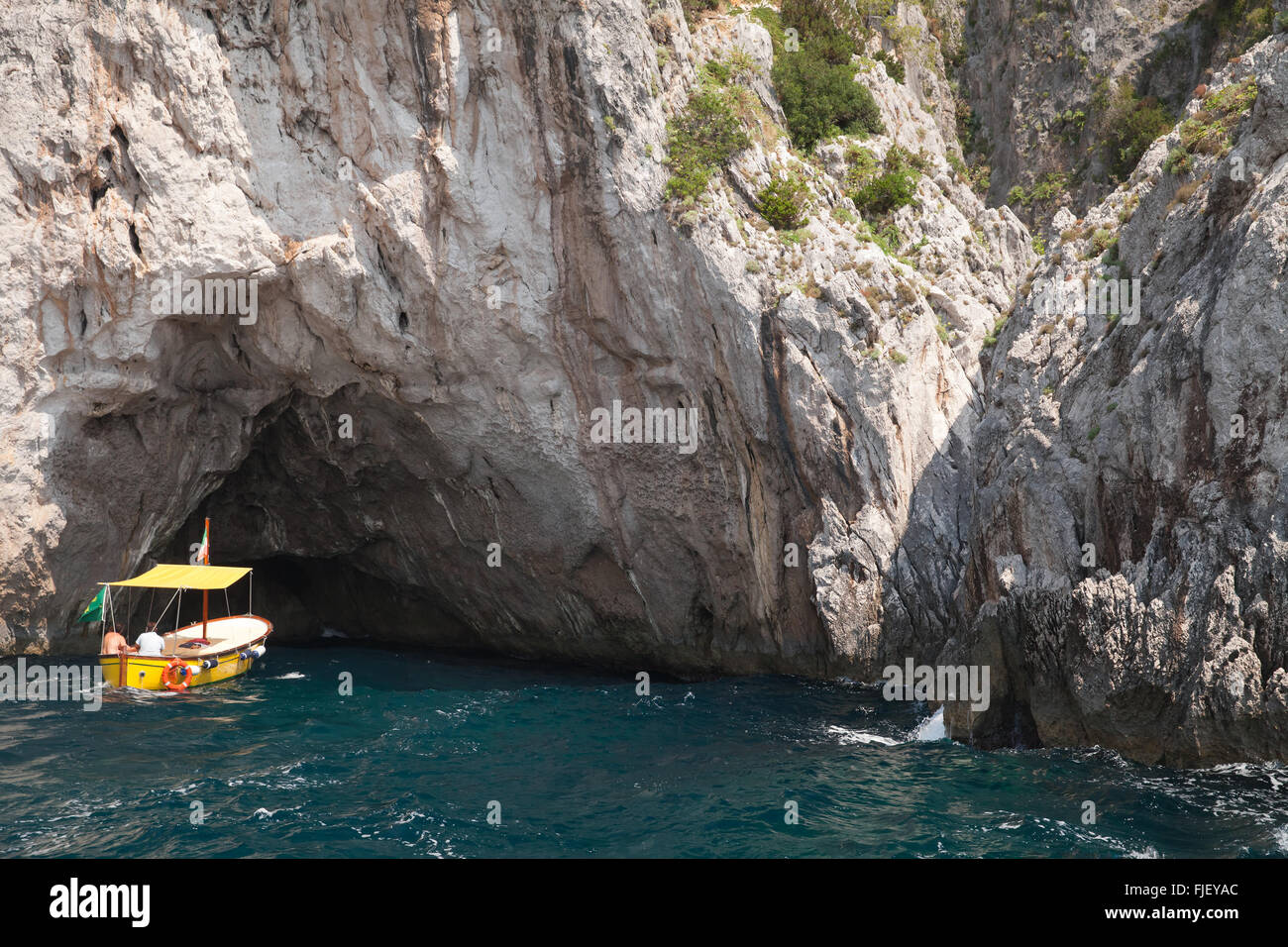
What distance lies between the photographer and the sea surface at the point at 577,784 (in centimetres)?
1443

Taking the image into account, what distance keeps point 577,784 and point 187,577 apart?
1291 cm

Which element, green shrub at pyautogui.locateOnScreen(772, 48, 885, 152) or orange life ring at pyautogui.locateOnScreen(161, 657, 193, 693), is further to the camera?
green shrub at pyautogui.locateOnScreen(772, 48, 885, 152)

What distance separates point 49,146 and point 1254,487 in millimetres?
25200

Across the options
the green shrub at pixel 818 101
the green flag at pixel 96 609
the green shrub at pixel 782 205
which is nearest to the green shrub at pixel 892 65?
the green shrub at pixel 818 101

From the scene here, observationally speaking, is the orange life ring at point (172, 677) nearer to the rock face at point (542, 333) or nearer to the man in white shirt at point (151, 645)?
the man in white shirt at point (151, 645)

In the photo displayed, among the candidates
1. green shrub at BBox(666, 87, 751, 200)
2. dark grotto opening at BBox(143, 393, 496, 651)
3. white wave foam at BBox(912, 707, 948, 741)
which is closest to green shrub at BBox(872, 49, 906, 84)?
green shrub at BBox(666, 87, 751, 200)

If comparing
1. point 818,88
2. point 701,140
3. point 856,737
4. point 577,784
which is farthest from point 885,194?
point 577,784

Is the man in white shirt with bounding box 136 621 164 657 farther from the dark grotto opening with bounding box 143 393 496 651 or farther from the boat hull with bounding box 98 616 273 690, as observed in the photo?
the dark grotto opening with bounding box 143 393 496 651

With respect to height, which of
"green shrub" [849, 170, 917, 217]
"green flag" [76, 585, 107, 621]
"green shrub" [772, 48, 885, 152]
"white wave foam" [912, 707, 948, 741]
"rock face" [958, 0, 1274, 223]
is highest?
"rock face" [958, 0, 1274, 223]

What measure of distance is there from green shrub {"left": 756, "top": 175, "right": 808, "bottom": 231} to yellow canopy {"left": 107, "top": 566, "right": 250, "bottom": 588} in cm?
1585

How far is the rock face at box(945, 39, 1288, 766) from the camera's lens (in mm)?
15938
